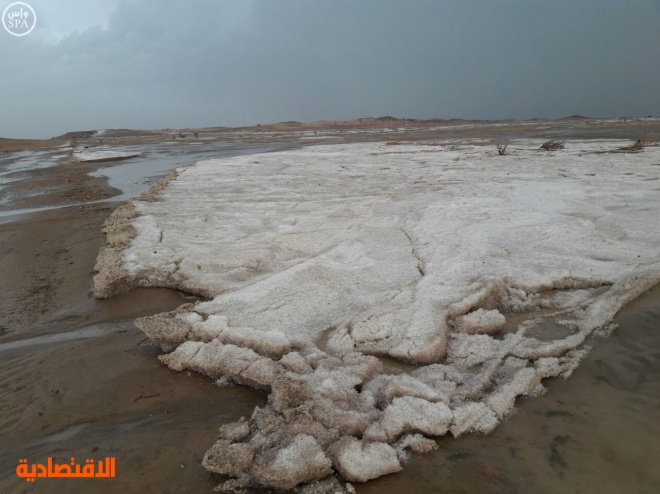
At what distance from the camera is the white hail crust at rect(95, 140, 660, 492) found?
8.23ft

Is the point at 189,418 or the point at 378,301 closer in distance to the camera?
the point at 189,418

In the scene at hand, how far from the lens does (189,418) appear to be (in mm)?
2811

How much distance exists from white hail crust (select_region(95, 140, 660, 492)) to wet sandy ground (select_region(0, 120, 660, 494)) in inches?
5.5

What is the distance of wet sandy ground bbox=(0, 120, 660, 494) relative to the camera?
2234 mm

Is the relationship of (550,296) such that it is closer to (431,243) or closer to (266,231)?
(431,243)

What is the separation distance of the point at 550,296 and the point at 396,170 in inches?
335

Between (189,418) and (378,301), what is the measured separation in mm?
2027

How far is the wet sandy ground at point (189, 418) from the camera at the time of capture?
2.23 m

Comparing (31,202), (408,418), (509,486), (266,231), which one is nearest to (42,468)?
(408,418)

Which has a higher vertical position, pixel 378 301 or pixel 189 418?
pixel 378 301

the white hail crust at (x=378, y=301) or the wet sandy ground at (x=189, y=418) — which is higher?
the white hail crust at (x=378, y=301)

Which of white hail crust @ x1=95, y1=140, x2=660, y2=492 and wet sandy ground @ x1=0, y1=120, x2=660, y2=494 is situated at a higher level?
white hail crust @ x1=95, y1=140, x2=660, y2=492

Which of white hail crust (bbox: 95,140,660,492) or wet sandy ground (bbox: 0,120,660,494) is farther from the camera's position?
white hail crust (bbox: 95,140,660,492)

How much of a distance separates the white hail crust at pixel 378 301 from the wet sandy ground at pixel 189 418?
139 millimetres
